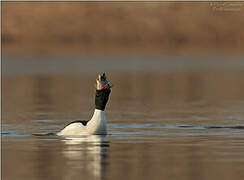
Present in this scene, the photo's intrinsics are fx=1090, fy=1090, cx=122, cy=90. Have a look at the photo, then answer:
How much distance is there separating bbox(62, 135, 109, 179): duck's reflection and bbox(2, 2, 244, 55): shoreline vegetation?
51.7 m

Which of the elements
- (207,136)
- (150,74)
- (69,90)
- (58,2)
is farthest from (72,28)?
(207,136)

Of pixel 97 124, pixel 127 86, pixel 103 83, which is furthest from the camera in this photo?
pixel 127 86

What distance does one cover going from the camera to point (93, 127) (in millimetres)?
18406

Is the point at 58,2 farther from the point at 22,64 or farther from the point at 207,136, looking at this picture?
the point at 207,136

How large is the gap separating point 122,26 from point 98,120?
55.3 m

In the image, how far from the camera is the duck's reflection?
1422cm

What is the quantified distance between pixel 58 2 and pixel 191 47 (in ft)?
33.7

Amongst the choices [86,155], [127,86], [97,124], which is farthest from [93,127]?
[127,86]

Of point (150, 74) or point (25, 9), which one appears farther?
point (25, 9)

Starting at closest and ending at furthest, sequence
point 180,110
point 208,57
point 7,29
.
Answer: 1. point 180,110
2. point 208,57
3. point 7,29

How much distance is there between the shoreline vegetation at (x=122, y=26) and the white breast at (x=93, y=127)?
167 feet

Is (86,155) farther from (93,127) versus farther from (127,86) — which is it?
(127,86)

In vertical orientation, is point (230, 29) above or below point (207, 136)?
above

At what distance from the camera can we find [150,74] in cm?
4294
